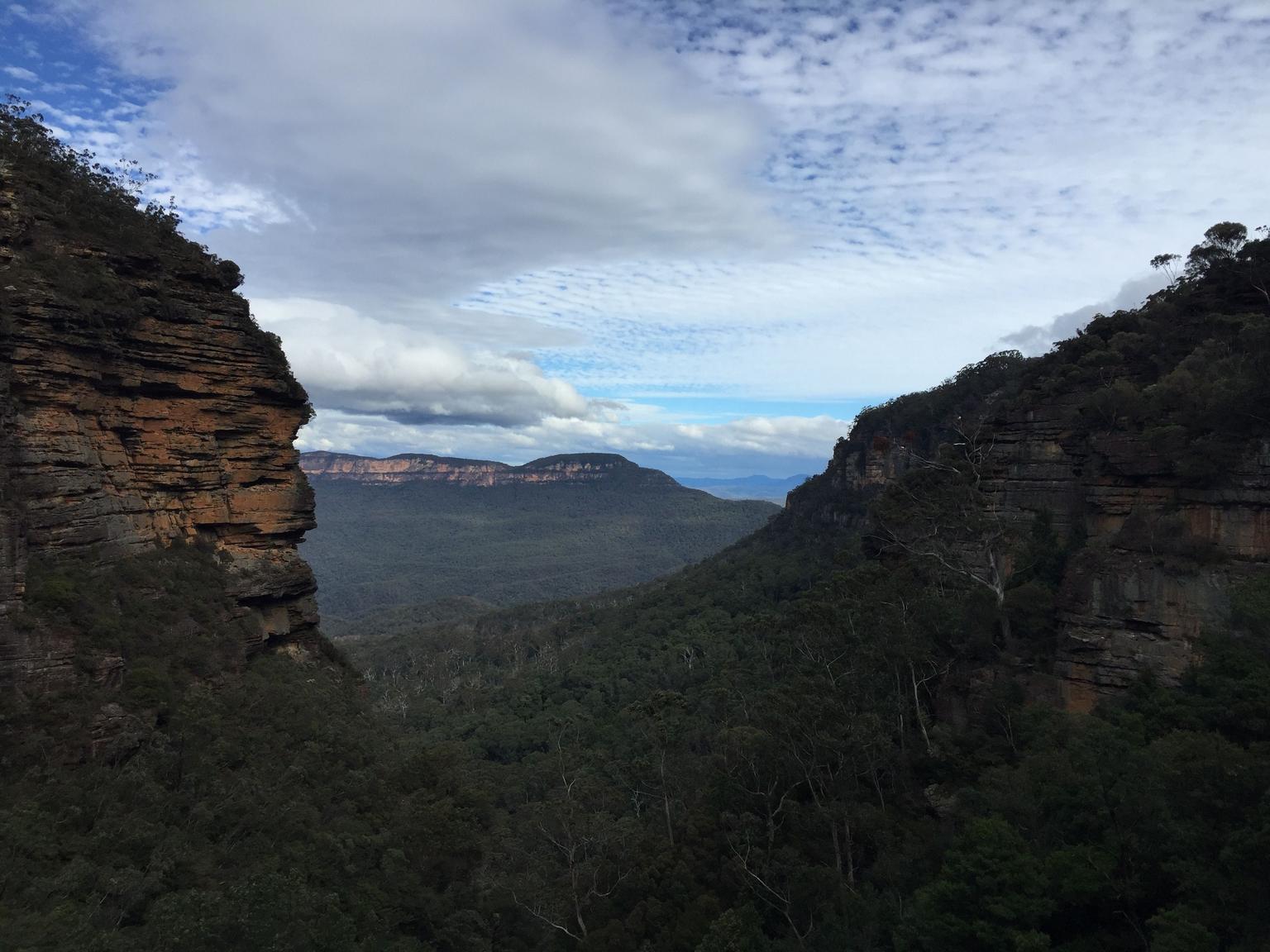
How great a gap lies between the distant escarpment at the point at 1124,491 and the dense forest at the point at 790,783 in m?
0.20

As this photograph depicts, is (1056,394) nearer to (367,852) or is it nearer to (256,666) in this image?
(367,852)

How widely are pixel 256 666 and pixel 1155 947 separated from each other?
30.1m

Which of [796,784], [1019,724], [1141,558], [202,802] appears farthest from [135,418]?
[1141,558]

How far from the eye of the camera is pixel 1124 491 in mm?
26812

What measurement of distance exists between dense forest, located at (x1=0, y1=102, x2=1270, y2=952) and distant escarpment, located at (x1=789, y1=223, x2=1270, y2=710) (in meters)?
0.20

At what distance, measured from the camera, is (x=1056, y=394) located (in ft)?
105

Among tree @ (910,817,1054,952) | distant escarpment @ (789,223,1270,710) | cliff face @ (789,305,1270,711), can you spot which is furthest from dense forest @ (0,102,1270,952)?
cliff face @ (789,305,1270,711)

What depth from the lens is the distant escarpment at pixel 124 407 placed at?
2186 cm

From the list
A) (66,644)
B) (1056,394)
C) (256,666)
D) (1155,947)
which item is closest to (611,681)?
(256,666)

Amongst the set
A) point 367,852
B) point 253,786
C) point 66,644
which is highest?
point 66,644

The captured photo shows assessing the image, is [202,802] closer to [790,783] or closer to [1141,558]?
[790,783]

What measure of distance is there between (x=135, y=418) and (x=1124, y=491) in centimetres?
3840

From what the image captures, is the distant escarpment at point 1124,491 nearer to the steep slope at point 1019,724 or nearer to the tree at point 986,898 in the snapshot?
the steep slope at point 1019,724

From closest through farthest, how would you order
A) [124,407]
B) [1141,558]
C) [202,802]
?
1. [202,802]
2. [1141,558]
3. [124,407]
